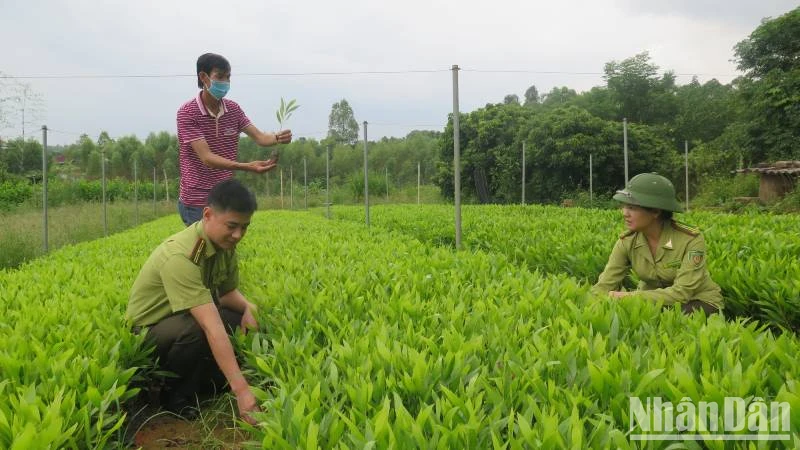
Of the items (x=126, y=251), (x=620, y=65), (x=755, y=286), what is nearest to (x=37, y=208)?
(x=126, y=251)

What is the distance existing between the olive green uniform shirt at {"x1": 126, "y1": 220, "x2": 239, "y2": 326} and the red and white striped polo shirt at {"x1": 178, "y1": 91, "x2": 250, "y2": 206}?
941mm

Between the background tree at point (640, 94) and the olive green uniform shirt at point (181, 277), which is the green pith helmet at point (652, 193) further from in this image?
the background tree at point (640, 94)

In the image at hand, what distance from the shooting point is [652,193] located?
11.3 feet

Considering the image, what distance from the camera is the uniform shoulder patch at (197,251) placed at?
279 centimetres

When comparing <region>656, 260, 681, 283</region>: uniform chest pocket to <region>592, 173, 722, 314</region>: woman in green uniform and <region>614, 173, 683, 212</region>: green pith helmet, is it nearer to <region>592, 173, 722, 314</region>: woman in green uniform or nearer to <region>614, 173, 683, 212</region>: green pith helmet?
<region>592, 173, 722, 314</region>: woman in green uniform

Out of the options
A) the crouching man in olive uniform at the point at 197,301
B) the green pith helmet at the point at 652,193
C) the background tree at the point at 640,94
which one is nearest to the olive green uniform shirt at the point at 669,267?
the green pith helmet at the point at 652,193

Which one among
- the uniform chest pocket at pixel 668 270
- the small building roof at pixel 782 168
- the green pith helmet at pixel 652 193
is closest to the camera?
the green pith helmet at pixel 652 193

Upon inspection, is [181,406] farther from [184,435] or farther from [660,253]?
[660,253]

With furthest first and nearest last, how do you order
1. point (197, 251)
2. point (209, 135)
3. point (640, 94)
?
point (640, 94), point (209, 135), point (197, 251)

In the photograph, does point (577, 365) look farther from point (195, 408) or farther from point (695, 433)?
point (195, 408)

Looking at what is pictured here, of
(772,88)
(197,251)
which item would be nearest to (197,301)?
(197,251)

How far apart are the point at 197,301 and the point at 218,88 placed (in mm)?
1748

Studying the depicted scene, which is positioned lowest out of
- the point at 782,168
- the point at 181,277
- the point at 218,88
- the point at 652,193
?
the point at 181,277

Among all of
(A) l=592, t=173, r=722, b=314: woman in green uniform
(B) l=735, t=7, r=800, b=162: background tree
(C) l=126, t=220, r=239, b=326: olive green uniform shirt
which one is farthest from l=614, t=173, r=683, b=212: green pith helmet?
(B) l=735, t=7, r=800, b=162: background tree
